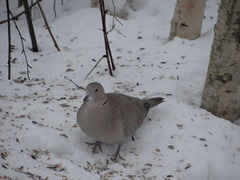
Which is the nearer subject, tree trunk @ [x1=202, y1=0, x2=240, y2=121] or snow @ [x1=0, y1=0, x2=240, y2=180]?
snow @ [x1=0, y1=0, x2=240, y2=180]

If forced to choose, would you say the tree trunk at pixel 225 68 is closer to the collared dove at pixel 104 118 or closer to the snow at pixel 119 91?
the snow at pixel 119 91

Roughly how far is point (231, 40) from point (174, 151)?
44.9 inches

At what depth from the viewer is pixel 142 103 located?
3.64m

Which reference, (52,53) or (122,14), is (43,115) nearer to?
(52,53)

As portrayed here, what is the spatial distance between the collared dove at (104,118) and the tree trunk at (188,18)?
2.27 meters

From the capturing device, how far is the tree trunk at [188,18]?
5148 millimetres

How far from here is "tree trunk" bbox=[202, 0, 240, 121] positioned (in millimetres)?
3508

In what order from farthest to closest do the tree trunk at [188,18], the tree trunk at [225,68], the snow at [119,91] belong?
the tree trunk at [188,18], the tree trunk at [225,68], the snow at [119,91]

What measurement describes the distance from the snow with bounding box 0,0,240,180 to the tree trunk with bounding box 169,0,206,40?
0.14m

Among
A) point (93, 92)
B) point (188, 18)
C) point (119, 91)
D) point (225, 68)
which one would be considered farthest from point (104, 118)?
point (188, 18)

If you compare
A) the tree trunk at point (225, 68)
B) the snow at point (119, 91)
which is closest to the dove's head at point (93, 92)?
the snow at point (119, 91)

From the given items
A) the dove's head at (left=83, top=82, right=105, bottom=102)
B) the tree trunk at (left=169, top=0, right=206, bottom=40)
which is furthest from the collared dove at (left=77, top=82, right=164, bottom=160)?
the tree trunk at (left=169, top=0, right=206, bottom=40)

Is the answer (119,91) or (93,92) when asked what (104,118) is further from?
(119,91)

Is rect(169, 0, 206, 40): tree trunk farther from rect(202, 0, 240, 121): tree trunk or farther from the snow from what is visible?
rect(202, 0, 240, 121): tree trunk
